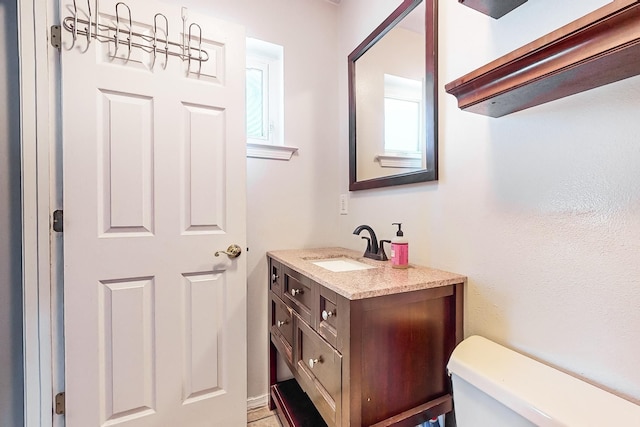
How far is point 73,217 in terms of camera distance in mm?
1204

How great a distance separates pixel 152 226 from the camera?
4.34ft

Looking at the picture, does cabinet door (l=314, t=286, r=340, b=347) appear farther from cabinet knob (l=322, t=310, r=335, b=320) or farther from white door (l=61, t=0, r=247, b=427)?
white door (l=61, t=0, r=247, b=427)

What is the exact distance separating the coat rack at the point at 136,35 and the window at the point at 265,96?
1.39 ft

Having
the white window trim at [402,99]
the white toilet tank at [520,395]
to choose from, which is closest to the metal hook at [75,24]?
the white window trim at [402,99]

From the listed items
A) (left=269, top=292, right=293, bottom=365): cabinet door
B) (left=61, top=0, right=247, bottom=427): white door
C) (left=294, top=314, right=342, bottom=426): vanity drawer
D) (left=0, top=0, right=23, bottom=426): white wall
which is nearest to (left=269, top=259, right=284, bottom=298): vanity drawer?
(left=269, top=292, right=293, bottom=365): cabinet door

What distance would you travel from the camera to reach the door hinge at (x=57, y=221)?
121 cm

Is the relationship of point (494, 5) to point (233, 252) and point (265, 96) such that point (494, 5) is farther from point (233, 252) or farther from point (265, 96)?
point (233, 252)

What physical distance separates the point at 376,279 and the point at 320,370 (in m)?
0.39

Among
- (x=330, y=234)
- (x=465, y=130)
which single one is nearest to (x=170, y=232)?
(x=330, y=234)

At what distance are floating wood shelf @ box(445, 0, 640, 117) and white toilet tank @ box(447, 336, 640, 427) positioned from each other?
0.75m

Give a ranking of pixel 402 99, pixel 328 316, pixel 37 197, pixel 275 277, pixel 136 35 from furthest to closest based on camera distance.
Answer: pixel 275 277, pixel 402 99, pixel 136 35, pixel 37 197, pixel 328 316

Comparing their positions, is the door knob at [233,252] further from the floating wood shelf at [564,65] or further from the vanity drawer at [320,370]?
the floating wood shelf at [564,65]

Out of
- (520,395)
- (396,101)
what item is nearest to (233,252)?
(396,101)

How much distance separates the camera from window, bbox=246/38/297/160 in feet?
5.83
